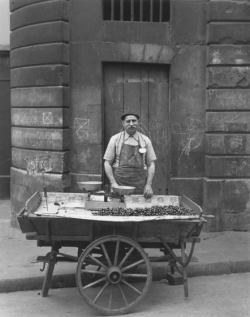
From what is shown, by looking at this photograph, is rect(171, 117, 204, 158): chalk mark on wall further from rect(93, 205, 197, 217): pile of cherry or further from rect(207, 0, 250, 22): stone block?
rect(93, 205, 197, 217): pile of cherry

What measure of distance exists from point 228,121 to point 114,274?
4086mm

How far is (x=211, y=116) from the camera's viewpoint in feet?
28.4

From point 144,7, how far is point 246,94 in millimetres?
2135

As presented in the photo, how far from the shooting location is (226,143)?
866 centimetres

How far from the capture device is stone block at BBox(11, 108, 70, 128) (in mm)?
8594

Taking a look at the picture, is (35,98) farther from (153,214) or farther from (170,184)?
(153,214)

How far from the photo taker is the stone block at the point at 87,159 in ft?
28.6

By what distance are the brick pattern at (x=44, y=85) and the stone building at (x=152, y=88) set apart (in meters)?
0.02

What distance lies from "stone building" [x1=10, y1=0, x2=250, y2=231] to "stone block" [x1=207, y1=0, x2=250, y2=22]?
2 centimetres

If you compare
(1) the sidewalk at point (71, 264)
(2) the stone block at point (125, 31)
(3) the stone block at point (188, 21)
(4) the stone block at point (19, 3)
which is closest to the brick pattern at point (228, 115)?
(3) the stone block at point (188, 21)

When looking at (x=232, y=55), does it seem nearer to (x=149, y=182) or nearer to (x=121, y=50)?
(x=121, y=50)

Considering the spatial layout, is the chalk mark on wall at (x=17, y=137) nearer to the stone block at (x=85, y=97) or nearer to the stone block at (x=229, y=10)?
the stone block at (x=85, y=97)

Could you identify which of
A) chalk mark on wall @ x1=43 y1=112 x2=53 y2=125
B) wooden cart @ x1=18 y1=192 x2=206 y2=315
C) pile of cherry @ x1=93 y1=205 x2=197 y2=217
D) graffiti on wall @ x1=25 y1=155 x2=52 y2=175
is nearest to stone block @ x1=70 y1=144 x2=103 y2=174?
graffiti on wall @ x1=25 y1=155 x2=52 y2=175

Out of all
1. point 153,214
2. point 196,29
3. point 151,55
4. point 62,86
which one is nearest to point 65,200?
point 153,214
